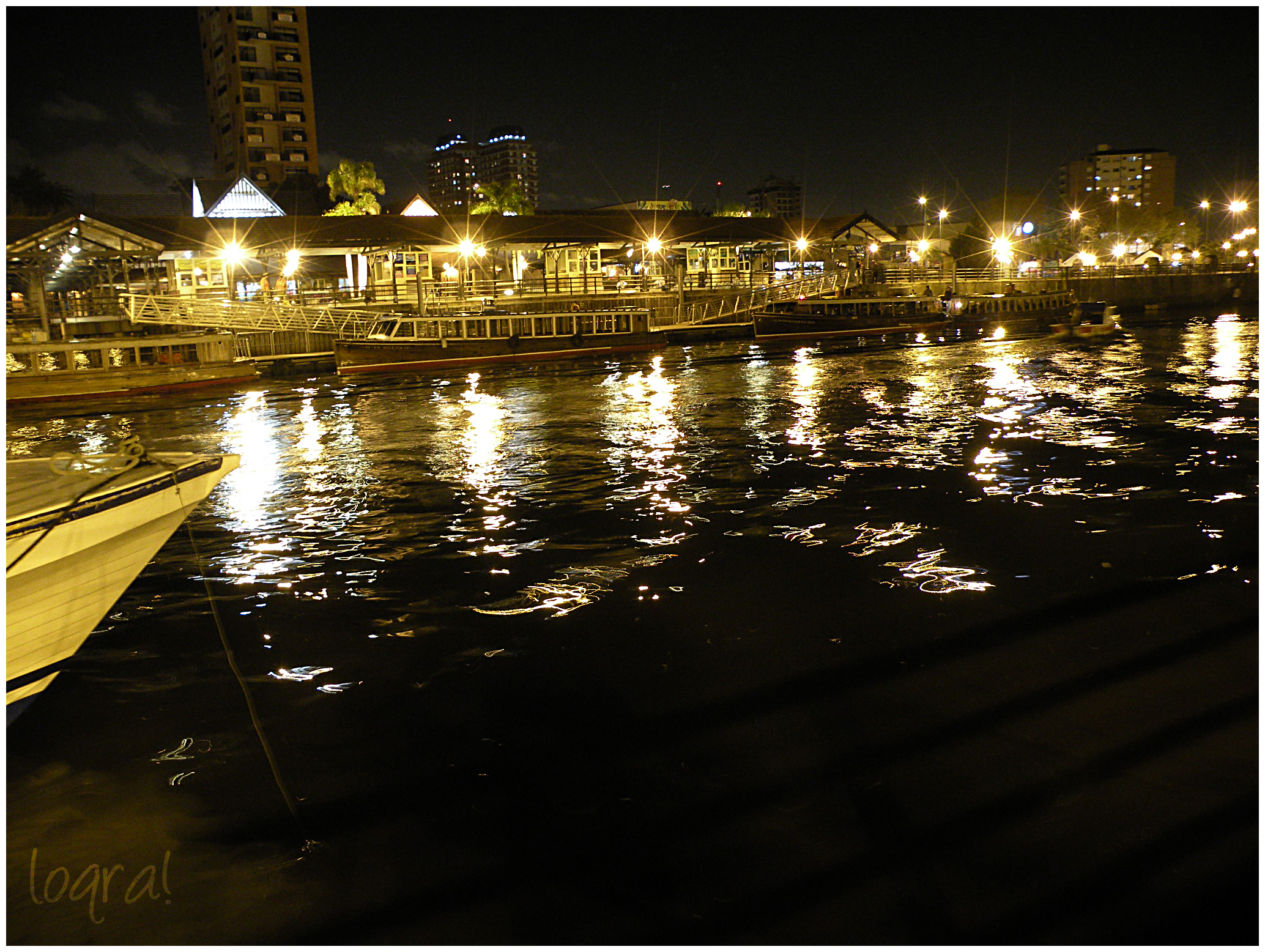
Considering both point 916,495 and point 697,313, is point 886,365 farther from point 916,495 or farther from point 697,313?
point 916,495

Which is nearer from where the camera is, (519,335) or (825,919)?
(825,919)

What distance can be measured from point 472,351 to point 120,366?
14498mm

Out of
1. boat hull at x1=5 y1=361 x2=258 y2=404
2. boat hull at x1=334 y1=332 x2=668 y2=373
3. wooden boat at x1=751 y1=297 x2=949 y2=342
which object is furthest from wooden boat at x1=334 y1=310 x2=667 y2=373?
wooden boat at x1=751 y1=297 x2=949 y2=342

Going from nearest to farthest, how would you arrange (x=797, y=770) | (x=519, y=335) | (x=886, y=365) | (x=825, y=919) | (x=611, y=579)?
(x=825, y=919) → (x=797, y=770) → (x=611, y=579) → (x=886, y=365) → (x=519, y=335)

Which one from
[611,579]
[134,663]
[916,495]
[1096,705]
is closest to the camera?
[1096,705]

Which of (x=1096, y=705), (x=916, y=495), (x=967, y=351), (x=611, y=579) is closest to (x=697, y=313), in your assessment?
(x=967, y=351)

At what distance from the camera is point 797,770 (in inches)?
249

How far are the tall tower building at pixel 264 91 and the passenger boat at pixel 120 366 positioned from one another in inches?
2994

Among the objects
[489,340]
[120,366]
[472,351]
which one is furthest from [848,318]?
[120,366]

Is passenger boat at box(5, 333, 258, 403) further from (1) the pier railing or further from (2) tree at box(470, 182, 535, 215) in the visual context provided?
(2) tree at box(470, 182, 535, 215)

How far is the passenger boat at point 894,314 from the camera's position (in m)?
49.5

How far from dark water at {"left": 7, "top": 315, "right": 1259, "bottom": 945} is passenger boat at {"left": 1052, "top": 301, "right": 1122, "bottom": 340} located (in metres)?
33.8

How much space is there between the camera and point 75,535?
21.3 feet

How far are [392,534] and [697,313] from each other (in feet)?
128
